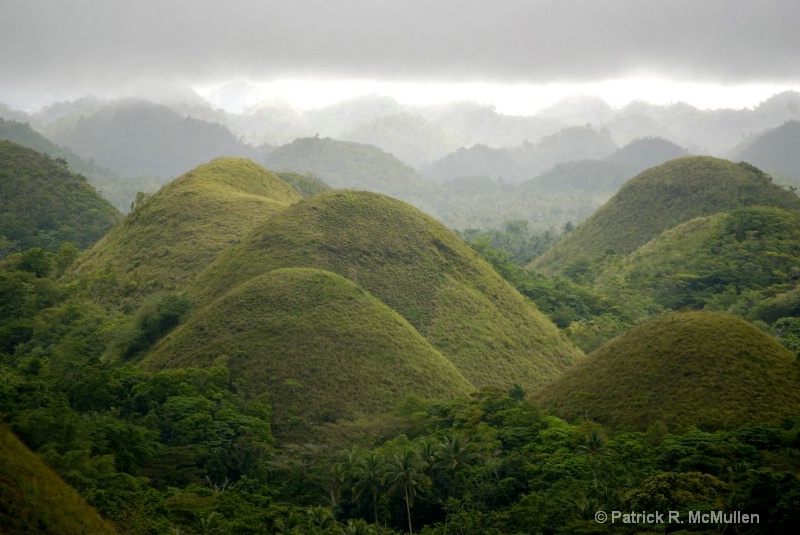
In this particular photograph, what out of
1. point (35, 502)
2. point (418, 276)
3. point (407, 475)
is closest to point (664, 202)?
point (418, 276)

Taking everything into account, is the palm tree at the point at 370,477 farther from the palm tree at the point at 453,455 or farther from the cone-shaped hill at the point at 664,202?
the cone-shaped hill at the point at 664,202

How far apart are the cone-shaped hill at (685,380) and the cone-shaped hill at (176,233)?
41425 mm

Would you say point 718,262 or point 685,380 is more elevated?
point 718,262

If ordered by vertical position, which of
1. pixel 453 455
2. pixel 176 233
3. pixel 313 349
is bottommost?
pixel 453 455

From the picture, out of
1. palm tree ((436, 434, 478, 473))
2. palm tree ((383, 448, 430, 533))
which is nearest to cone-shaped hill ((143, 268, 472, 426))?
palm tree ((436, 434, 478, 473))

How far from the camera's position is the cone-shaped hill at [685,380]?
47.2 m

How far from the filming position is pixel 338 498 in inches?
1769

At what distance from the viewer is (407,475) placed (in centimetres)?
4275

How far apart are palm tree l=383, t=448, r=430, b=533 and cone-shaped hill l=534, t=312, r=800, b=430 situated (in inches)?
505

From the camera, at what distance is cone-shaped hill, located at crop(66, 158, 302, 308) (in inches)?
3194

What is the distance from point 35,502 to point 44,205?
9814cm

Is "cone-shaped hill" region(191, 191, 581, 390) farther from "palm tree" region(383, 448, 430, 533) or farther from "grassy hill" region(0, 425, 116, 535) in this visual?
"grassy hill" region(0, 425, 116, 535)

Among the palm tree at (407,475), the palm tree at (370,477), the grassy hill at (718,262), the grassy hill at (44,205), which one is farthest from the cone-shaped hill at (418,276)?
the grassy hill at (44,205)

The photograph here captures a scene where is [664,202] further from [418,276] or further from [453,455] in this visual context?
[453,455]
